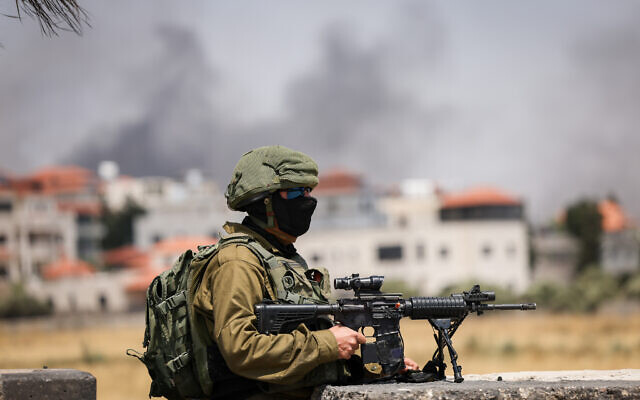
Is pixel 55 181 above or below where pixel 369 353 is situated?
above

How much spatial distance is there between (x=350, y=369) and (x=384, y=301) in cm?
40

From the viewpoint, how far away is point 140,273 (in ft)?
248

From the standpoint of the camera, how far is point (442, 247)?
79375 mm

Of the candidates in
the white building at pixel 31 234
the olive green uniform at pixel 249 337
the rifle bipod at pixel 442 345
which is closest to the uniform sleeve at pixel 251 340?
the olive green uniform at pixel 249 337

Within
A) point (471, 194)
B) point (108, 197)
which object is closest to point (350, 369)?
point (471, 194)

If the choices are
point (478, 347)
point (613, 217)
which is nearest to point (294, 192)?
point (478, 347)

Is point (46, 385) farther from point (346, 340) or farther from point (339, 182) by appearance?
point (339, 182)

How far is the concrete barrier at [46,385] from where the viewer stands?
501 cm

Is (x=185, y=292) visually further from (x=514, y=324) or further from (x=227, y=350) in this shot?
(x=514, y=324)

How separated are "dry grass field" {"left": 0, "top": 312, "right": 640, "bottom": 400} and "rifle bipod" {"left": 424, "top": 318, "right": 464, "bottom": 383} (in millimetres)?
14674

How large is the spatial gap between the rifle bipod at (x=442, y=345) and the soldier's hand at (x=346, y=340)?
1.34 ft

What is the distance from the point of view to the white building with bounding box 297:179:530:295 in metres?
77.6

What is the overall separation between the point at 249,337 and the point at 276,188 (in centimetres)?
76

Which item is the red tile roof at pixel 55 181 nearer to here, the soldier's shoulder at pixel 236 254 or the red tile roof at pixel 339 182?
the red tile roof at pixel 339 182
